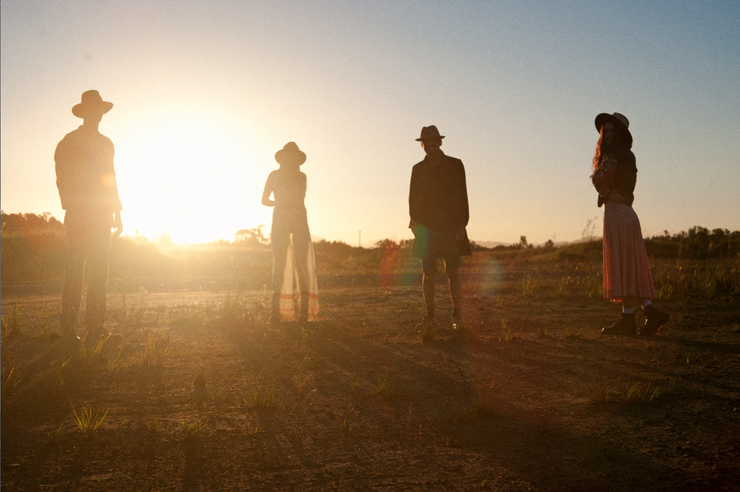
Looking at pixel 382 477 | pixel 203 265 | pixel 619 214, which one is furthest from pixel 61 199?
pixel 203 265

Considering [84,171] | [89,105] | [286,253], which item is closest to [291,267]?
[286,253]

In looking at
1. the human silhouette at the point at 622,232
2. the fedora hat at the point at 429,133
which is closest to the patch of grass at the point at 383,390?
the human silhouette at the point at 622,232

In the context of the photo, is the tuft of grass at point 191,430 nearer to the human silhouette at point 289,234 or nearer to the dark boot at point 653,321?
the human silhouette at point 289,234

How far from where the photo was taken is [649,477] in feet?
6.45

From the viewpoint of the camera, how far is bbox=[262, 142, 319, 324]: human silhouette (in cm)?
627

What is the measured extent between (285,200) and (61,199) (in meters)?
2.32

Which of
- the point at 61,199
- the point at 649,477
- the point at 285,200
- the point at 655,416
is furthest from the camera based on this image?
the point at 285,200

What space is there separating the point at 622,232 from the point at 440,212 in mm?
1736

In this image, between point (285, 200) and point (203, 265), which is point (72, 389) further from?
A: point (203, 265)

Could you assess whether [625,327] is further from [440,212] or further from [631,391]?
[631,391]

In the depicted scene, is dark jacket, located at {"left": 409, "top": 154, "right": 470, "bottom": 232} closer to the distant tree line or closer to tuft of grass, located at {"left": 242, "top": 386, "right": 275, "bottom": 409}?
tuft of grass, located at {"left": 242, "top": 386, "right": 275, "bottom": 409}

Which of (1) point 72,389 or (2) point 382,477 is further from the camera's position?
(1) point 72,389

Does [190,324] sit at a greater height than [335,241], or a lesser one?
lesser

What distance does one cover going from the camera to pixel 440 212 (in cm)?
544
